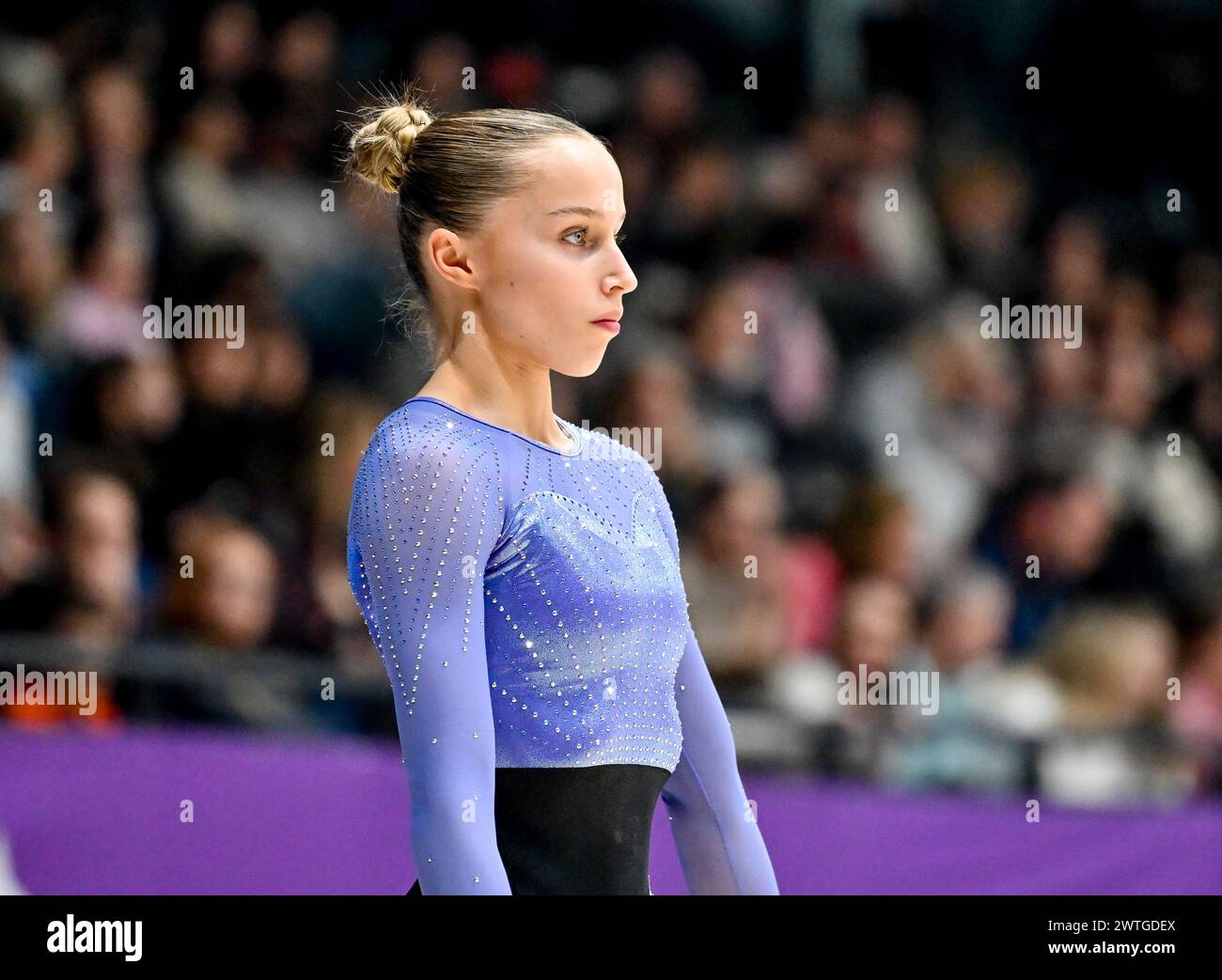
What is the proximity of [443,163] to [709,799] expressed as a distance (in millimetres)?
685

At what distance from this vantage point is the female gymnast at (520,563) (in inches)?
61.4

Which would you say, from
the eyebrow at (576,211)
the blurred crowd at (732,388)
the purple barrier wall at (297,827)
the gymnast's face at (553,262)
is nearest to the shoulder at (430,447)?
the gymnast's face at (553,262)

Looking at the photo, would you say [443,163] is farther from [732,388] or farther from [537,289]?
[732,388]

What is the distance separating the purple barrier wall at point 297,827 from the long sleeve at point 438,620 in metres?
1.77

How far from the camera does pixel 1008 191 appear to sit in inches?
247

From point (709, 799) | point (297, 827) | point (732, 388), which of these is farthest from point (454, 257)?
point (732, 388)

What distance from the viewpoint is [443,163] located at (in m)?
1.72

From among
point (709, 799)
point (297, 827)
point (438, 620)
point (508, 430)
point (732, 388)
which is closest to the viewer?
point (438, 620)

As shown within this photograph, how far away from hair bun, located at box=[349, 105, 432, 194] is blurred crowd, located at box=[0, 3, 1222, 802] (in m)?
2.03

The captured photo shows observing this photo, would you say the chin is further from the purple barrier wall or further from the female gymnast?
the purple barrier wall

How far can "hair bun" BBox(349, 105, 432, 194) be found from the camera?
1.77 metres

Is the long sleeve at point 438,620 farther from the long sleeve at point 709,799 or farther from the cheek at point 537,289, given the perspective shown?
the long sleeve at point 709,799

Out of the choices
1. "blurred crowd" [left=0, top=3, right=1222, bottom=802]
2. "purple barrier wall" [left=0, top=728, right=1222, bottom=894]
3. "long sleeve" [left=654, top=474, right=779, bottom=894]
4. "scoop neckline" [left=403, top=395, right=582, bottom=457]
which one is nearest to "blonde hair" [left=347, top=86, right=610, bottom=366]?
"scoop neckline" [left=403, top=395, right=582, bottom=457]

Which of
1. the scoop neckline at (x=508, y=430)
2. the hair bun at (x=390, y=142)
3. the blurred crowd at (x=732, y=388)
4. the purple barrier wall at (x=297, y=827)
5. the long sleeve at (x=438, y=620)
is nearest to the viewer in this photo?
the long sleeve at (x=438, y=620)
